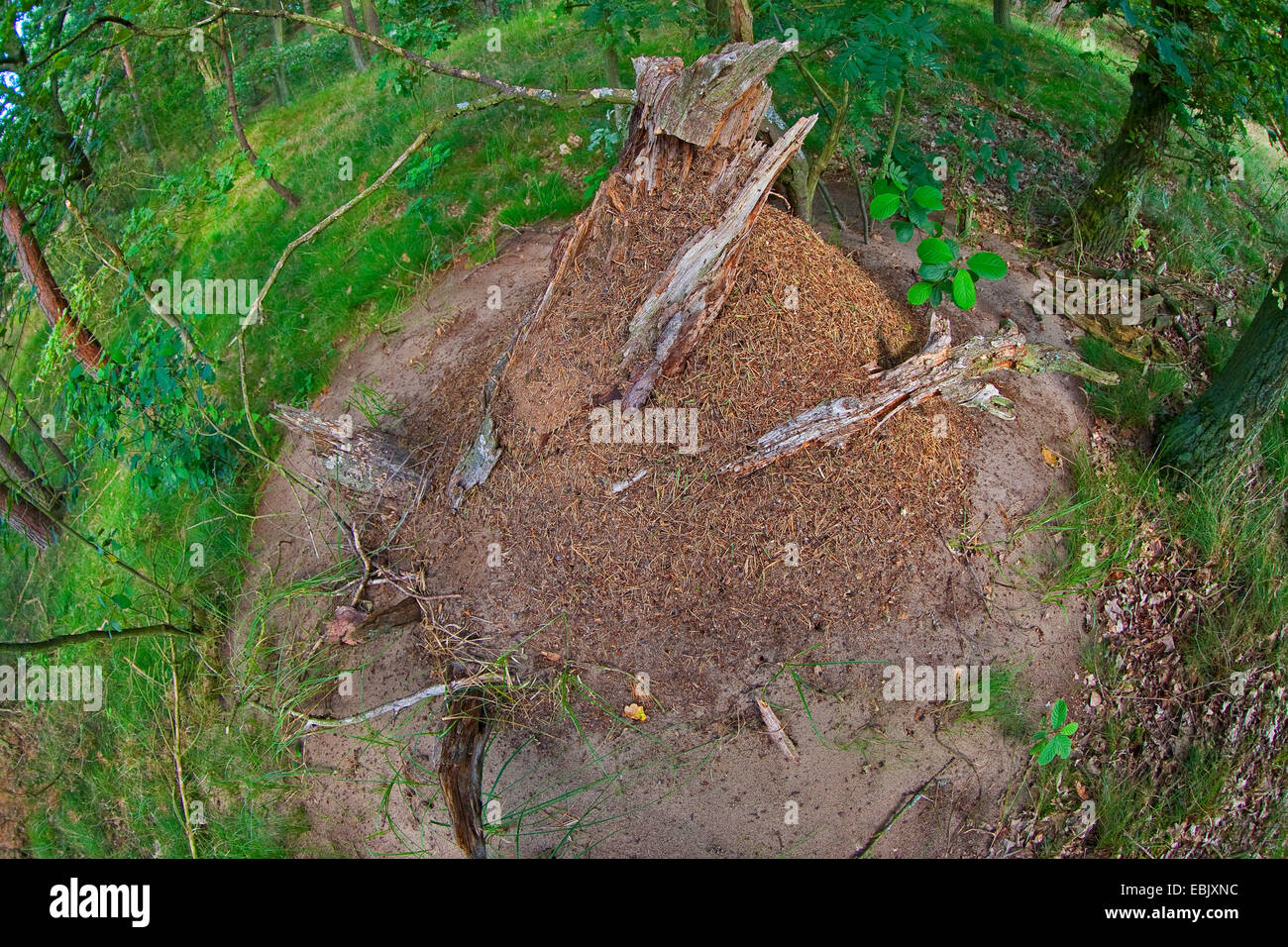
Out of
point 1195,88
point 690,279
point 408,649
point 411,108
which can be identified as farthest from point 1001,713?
point 411,108

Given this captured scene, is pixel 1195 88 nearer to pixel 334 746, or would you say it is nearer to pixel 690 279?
pixel 690 279

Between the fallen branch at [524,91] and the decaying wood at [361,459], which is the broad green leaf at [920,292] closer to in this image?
the fallen branch at [524,91]

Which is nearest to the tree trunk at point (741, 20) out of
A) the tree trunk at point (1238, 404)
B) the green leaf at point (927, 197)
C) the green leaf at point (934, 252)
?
the green leaf at point (927, 197)

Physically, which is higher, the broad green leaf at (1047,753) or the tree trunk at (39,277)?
the tree trunk at (39,277)

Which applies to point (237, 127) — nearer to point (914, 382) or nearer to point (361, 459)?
point (361, 459)

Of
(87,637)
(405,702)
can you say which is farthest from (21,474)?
(405,702)

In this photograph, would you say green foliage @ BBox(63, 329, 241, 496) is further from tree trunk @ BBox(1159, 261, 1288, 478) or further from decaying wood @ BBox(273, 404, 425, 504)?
tree trunk @ BBox(1159, 261, 1288, 478)
